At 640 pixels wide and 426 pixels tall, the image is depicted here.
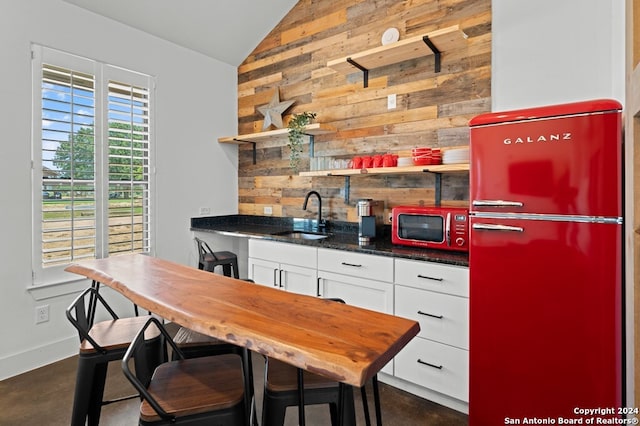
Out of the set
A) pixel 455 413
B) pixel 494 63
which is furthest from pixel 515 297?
pixel 494 63

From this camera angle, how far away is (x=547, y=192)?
1.74 m

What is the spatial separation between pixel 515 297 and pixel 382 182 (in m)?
1.55

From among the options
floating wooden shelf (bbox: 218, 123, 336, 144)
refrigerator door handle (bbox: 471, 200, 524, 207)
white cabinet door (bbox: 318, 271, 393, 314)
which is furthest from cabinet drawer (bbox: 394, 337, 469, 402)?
floating wooden shelf (bbox: 218, 123, 336, 144)

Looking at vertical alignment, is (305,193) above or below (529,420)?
above

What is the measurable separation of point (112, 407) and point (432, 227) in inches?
91.7

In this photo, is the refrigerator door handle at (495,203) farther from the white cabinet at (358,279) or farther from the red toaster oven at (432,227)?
the white cabinet at (358,279)

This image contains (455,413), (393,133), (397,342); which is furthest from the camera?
(393,133)

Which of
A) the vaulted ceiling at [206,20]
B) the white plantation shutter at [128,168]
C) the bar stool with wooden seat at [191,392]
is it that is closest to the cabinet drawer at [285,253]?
the white plantation shutter at [128,168]

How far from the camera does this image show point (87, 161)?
295 centimetres

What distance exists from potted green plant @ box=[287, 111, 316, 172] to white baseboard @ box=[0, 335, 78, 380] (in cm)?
245

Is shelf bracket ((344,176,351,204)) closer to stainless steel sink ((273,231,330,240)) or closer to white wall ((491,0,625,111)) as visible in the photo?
stainless steel sink ((273,231,330,240))

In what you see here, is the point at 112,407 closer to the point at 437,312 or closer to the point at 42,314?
the point at 42,314

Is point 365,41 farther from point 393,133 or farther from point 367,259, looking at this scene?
point 367,259

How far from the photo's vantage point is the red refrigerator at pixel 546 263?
1.62 m
